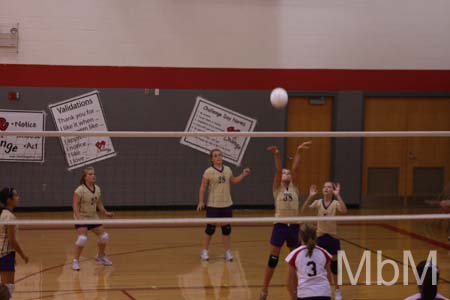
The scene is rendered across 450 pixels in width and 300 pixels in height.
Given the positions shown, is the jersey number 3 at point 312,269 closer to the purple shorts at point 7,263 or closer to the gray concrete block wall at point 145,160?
the purple shorts at point 7,263

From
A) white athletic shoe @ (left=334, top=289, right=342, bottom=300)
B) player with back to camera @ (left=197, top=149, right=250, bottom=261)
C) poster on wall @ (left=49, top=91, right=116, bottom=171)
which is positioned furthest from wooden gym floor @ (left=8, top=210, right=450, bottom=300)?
poster on wall @ (left=49, top=91, right=116, bottom=171)

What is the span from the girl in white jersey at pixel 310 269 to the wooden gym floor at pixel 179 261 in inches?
80.3

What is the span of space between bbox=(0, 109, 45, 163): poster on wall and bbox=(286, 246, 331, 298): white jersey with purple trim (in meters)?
8.73

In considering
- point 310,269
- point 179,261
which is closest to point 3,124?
point 179,261

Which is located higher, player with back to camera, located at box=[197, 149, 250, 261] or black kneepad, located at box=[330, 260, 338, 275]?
player with back to camera, located at box=[197, 149, 250, 261]

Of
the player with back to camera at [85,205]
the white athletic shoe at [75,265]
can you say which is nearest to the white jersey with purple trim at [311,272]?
the player with back to camera at [85,205]

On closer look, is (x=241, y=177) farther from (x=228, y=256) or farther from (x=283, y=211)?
(x=283, y=211)

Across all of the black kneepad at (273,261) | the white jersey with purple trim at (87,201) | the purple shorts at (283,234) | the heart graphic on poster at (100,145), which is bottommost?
the black kneepad at (273,261)

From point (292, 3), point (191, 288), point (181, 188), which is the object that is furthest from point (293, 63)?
point (191, 288)

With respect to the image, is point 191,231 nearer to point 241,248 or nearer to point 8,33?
point 241,248

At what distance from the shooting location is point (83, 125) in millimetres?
14820

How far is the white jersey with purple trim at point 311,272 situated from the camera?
7086mm

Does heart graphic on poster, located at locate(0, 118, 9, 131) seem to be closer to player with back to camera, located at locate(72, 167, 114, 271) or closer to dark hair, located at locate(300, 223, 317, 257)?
player with back to camera, located at locate(72, 167, 114, 271)

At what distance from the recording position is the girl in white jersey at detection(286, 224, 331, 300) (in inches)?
279
